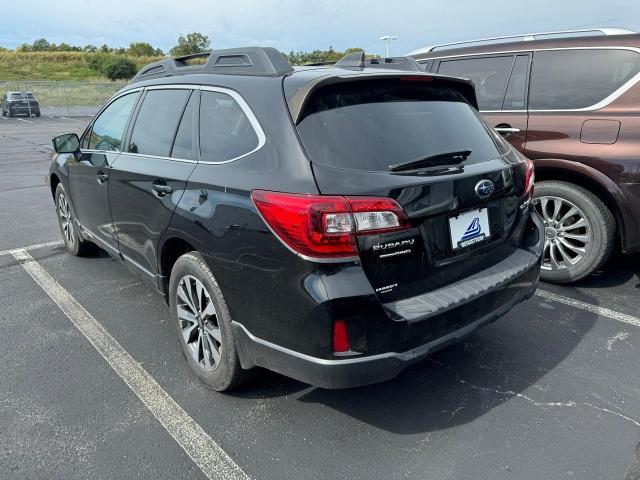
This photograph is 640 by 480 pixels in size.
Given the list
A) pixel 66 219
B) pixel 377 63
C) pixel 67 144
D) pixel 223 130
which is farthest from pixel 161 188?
pixel 66 219

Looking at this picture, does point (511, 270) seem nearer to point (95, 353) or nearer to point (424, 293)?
point (424, 293)

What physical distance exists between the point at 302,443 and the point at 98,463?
0.95 meters

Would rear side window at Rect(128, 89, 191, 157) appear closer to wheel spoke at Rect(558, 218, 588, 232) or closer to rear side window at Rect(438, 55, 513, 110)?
Answer: rear side window at Rect(438, 55, 513, 110)

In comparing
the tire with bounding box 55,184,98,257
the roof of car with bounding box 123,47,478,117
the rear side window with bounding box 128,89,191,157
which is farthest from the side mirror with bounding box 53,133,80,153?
the roof of car with bounding box 123,47,478,117

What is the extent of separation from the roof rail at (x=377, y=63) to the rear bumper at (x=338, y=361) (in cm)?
152

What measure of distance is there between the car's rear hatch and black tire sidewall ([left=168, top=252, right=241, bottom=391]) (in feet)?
2.83

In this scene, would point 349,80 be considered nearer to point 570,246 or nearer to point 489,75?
point 570,246

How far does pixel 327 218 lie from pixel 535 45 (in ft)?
11.5

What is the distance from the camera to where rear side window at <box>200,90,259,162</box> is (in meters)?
2.50

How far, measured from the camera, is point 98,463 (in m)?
2.33

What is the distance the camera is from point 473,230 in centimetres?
250

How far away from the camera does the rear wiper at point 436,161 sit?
228 cm

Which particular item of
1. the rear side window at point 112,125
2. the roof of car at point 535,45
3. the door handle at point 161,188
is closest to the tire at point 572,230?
the roof of car at point 535,45

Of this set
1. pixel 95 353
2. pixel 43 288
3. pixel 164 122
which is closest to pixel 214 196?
pixel 164 122
